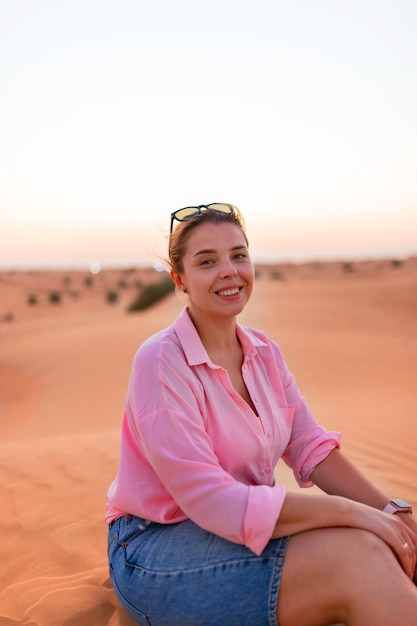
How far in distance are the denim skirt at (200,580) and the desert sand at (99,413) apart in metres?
0.62

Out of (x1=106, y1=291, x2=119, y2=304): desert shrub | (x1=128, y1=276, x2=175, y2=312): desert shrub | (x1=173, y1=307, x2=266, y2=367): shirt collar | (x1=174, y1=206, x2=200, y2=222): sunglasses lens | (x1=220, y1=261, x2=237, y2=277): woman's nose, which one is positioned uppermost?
(x1=174, y1=206, x2=200, y2=222): sunglasses lens

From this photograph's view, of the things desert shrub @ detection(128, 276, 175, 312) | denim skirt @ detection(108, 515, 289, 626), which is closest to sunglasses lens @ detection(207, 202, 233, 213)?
denim skirt @ detection(108, 515, 289, 626)

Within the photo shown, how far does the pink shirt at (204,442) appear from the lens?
2322 mm

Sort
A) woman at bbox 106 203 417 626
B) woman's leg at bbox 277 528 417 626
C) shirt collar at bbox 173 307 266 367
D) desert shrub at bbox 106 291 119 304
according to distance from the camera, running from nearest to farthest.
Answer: woman's leg at bbox 277 528 417 626 → woman at bbox 106 203 417 626 → shirt collar at bbox 173 307 266 367 → desert shrub at bbox 106 291 119 304

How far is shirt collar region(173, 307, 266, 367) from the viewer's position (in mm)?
2705

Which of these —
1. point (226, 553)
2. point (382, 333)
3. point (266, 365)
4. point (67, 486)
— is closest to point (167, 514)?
point (226, 553)

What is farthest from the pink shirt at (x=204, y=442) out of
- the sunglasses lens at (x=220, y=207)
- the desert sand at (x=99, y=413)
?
the desert sand at (x=99, y=413)

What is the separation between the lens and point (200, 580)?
91.0 inches

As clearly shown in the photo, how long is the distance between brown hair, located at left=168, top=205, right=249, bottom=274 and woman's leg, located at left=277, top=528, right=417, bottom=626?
4.40 ft

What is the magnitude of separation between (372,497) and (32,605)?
67.1 inches

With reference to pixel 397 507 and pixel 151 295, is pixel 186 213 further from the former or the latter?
pixel 151 295

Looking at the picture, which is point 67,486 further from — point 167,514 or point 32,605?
point 167,514

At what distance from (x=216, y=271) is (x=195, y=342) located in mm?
342

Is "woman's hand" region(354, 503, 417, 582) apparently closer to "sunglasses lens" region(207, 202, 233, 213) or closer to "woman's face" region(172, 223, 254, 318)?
"woman's face" region(172, 223, 254, 318)
